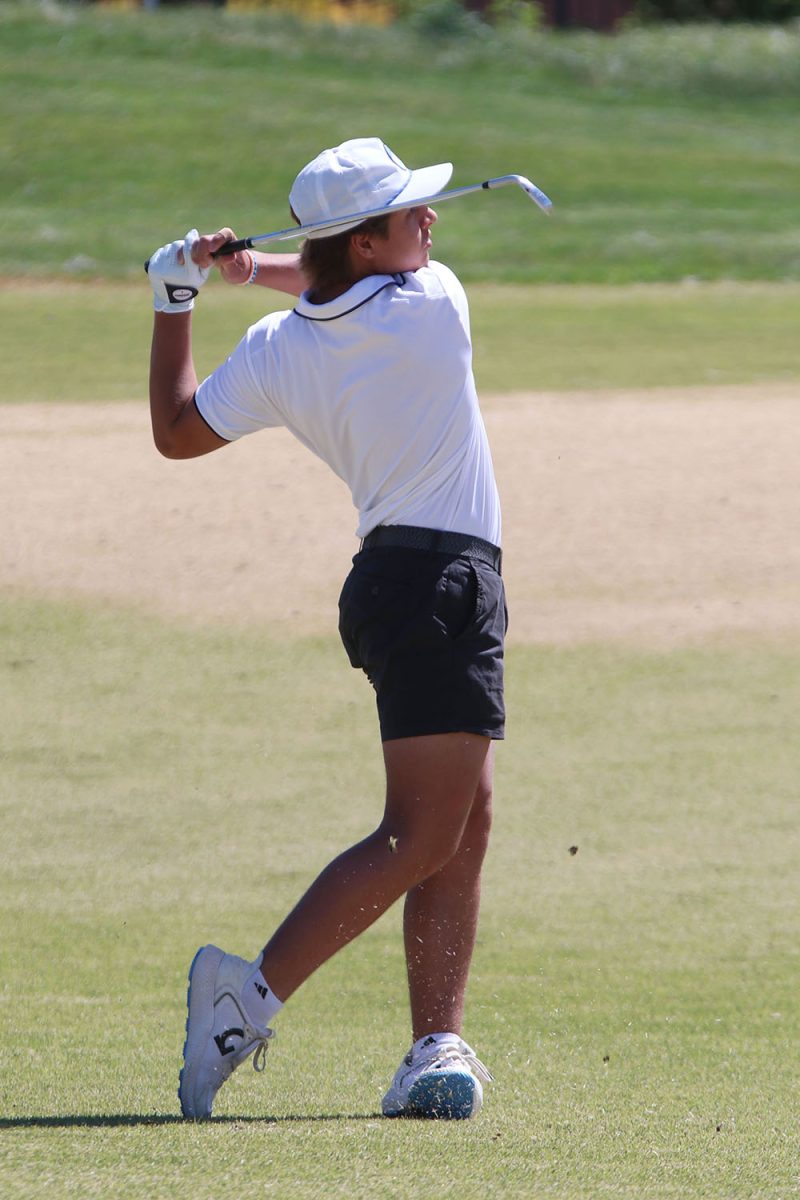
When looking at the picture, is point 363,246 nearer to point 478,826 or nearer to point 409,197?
point 409,197

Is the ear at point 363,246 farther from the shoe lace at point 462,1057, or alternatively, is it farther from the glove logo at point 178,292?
the shoe lace at point 462,1057

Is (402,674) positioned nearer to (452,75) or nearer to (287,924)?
(287,924)

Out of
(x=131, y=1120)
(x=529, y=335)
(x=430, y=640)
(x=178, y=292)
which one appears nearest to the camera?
(x=131, y=1120)

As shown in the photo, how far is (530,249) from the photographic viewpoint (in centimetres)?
1969

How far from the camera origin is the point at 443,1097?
3627 mm

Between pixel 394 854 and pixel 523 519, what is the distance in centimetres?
650

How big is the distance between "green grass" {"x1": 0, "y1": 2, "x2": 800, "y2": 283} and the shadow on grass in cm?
1509

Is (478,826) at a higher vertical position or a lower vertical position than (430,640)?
lower

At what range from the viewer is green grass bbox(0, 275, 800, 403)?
12992 mm

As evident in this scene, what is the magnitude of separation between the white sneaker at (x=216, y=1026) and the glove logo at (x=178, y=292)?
4.13 feet

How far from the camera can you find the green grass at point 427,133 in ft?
64.6

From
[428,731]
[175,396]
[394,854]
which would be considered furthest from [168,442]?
[394,854]

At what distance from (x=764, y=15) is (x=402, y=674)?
3605 centimetres

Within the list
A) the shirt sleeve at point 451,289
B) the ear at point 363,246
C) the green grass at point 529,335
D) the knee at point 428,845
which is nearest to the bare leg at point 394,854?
the knee at point 428,845
